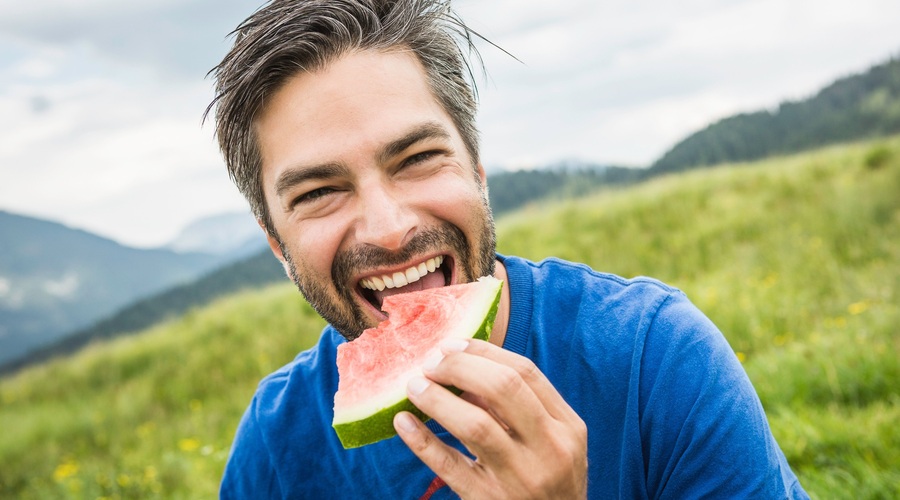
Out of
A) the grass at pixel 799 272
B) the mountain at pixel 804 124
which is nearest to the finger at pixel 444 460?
the grass at pixel 799 272

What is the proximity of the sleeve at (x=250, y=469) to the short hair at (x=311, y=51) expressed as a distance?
700 mm

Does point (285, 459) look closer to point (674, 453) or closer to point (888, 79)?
point (674, 453)

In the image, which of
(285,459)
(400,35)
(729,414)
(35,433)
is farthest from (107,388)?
(729,414)

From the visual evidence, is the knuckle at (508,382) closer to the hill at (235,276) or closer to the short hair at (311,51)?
the short hair at (311,51)

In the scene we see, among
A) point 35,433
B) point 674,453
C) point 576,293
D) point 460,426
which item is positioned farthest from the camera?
point 35,433

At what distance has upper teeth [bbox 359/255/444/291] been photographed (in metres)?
1.66

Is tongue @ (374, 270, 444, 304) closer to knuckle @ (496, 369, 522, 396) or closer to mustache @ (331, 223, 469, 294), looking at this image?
mustache @ (331, 223, 469, 294)

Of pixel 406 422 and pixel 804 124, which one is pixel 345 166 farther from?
pixel 804 124

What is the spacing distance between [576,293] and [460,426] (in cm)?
87

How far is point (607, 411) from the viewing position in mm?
1611

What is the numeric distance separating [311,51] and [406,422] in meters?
1.13

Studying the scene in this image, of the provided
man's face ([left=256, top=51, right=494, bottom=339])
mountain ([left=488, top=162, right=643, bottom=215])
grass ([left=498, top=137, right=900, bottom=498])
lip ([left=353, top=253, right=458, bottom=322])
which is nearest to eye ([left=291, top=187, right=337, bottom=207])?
man's face ([left=256, top=51, right=494, bottom=339])

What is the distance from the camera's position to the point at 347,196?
1.72 metres

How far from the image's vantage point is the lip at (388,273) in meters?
1.64
